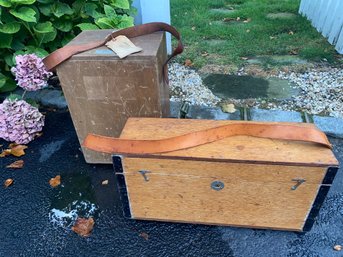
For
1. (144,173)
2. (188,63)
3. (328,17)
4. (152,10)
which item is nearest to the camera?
(144,173)

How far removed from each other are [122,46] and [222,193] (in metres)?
0.98

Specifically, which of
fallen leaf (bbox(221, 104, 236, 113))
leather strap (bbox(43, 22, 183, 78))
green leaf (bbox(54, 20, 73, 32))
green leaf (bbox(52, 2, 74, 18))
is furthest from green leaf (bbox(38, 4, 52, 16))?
fallen leaf (bbox(221, 104, 236, 113))

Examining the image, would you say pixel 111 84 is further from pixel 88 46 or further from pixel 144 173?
pixel 144 173

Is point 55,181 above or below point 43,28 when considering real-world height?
below

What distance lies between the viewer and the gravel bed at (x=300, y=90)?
279 cm

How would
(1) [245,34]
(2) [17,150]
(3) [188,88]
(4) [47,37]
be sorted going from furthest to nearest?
1. (1) [245,34]
2. (3) [188,88]
3. (4) [47,37]
4. (2) [17,150]

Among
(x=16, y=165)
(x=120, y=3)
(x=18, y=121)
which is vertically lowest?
(x=16, y=165)

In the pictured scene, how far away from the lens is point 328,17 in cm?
390

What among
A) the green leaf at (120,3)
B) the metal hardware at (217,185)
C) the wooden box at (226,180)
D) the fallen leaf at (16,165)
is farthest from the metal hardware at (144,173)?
the green leaf at (120,3)

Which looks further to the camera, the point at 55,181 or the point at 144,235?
the point at 55,181

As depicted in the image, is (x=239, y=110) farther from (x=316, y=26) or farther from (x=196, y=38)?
(x=316, y=26)

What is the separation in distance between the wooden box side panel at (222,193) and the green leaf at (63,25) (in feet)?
5.58

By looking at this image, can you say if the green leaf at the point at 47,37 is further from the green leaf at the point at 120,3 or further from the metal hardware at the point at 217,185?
the metal hardware at the point at 217,185

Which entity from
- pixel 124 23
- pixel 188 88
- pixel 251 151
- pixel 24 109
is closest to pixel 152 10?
pixel 188 88
